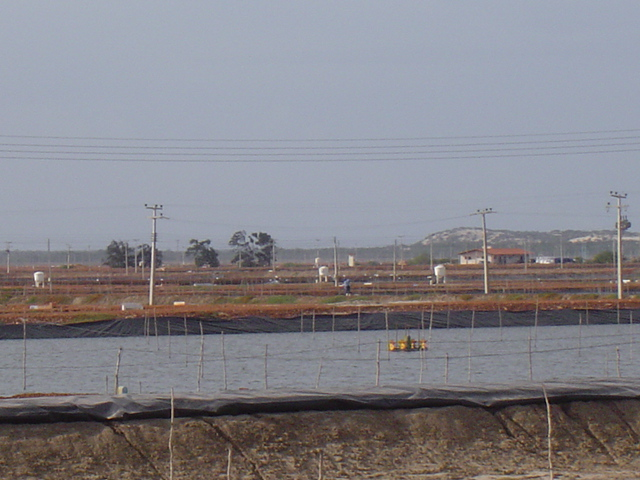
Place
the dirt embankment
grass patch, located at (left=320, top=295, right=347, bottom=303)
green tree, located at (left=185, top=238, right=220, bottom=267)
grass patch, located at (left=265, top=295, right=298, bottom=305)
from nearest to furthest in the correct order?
1. the dirt embankment
2. grass patch, located at (left=265, top=295, right=298, bottom=305)
3. grass patch, located at (left=320, top=295, right=347, bottom=303)
4. green tree, located at (left=185, top=238, right=220, bottom=267)

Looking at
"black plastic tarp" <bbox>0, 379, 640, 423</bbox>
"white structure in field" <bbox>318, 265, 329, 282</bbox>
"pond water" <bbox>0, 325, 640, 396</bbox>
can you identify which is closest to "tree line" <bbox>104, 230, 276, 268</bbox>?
"white structure in field" <bbox>318, 265, 329, 282</bbox>

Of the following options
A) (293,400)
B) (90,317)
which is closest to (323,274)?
(90,317)

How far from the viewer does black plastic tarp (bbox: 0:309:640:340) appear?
1855 inches

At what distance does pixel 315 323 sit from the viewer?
2048 inches

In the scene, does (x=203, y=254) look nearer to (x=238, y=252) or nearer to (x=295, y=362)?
(x=238, y=252)

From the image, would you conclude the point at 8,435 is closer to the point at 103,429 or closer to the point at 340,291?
the point at 103,429

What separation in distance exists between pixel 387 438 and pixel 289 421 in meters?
1.33

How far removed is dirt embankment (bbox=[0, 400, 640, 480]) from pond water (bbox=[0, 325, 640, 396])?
898 centimetres

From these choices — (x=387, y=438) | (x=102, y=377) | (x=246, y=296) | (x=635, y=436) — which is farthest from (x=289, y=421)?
(x=246, y=296)

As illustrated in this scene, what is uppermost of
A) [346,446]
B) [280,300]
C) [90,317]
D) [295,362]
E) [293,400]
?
[293,400]

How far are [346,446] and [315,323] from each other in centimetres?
3979

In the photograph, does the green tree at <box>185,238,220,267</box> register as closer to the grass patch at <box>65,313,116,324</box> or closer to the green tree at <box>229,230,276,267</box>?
the green tree at <box>229,230,276,267</box>

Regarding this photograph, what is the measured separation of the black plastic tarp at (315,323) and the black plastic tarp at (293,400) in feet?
108

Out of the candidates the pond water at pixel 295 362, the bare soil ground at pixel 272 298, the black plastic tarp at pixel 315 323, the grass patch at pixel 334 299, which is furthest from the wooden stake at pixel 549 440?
the grass patch at pixel 334 299
